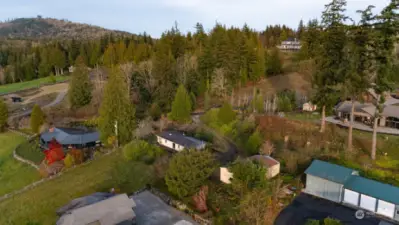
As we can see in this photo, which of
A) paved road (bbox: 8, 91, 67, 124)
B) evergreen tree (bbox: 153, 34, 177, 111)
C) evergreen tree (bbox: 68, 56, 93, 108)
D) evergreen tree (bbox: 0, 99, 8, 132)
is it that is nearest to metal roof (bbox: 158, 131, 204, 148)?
evergreen tree (bbox: 153, 34, 177, 111)

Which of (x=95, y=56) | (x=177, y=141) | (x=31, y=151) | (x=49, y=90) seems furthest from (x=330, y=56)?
(x=95, y=56)

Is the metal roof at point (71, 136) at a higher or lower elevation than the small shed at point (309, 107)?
lower

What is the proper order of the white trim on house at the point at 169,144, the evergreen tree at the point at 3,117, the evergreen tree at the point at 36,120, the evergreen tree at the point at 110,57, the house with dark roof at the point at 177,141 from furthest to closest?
the evergreen tree at the point at 110,57 < the evergreen tree at the point at 3,117 < the evergreen tree at the point at 36,120 < the white trim on house at the point at 169,144 < the house with dark roof at the point at 177,141

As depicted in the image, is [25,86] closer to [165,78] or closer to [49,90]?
[49,90]

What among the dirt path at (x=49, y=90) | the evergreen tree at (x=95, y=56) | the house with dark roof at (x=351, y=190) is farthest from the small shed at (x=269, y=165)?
the evergreen tree at (x=95, y=56)

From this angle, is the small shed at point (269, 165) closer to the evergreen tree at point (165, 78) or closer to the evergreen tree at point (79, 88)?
the evergreen tree at point (165, 78)

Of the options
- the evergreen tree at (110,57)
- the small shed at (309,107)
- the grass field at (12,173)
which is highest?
the evergreen tree at (110,57)
